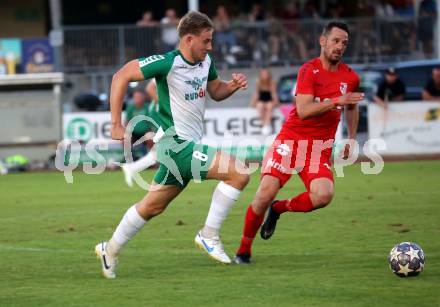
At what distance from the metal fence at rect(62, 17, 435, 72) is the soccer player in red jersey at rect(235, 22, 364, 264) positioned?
18.1 metres

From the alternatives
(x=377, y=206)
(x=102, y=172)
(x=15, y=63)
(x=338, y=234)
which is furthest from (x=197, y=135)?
(x=15, y=63)

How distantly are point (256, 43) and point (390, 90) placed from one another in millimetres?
5581

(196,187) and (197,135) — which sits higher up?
(197,135)

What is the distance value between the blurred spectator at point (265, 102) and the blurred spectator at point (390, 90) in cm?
225

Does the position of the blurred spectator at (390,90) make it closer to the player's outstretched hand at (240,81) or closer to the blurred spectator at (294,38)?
the blurred spectator at (294,38)

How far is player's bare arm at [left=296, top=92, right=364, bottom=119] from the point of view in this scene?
895 centimetres

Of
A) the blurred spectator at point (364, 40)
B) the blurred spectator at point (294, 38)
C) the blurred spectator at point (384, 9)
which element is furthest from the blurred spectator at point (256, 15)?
the blurred spectator at point (384, 9)

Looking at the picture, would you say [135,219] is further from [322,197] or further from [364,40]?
[364,40]

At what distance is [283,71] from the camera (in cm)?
2797

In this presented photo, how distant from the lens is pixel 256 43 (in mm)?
28141

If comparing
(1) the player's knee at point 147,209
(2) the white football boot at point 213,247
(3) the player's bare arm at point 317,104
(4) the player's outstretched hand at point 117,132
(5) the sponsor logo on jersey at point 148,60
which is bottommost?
(2) the white football boot at point 213,247

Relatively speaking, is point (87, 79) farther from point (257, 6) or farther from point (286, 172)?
point (286, 172)

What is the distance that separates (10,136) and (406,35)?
1080cm

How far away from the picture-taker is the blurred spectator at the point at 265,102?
2338 cm
